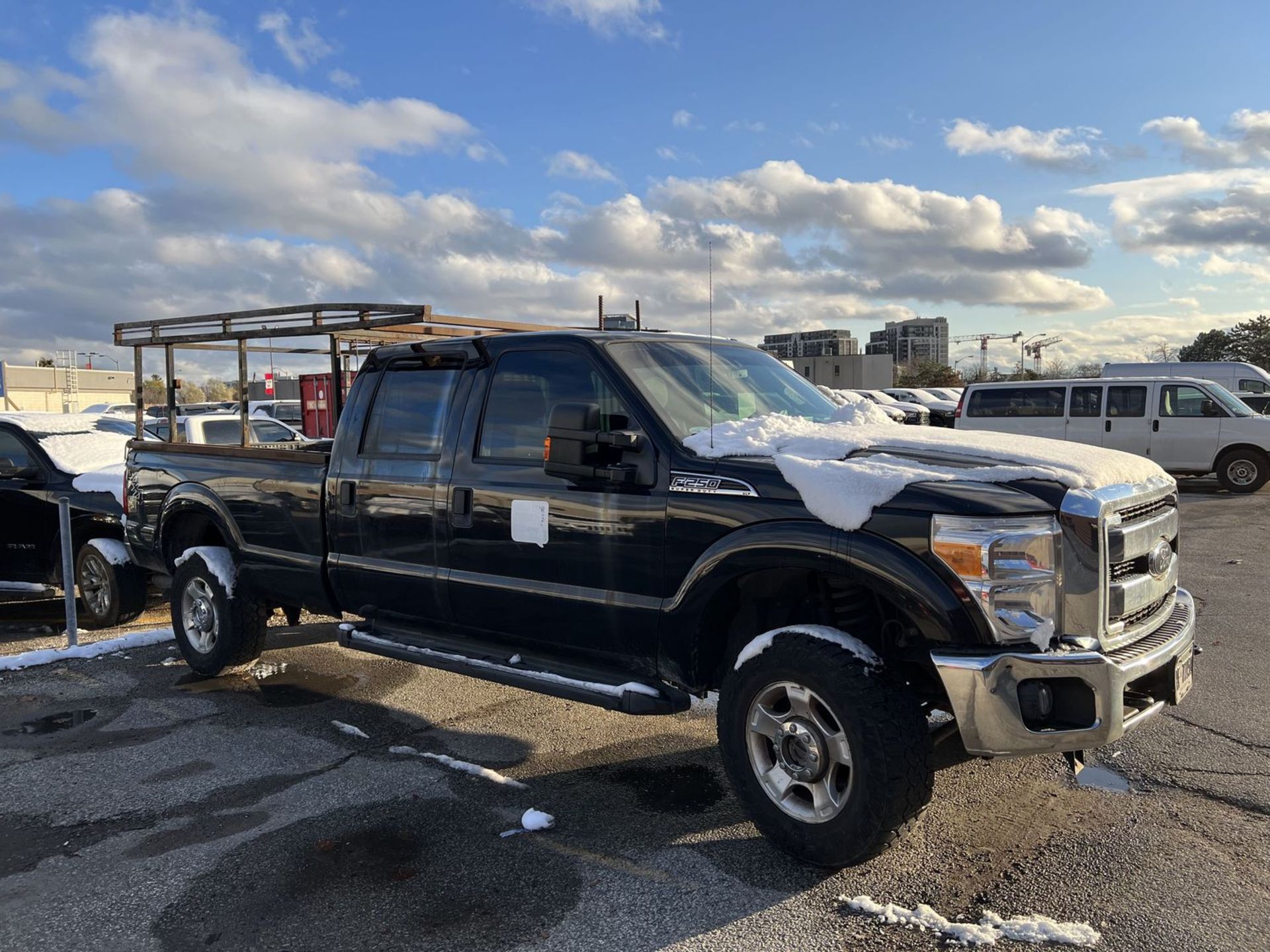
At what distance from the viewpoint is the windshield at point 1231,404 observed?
15320 mm

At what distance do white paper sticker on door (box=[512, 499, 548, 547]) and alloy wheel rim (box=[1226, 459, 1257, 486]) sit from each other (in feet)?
49.6

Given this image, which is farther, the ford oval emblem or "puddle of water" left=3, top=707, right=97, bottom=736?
"puddle of water" left=3, top=707, right=97, bottom=736

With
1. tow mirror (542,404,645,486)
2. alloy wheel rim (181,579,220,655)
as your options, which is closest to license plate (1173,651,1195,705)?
tow mirror (542,404,645,486)

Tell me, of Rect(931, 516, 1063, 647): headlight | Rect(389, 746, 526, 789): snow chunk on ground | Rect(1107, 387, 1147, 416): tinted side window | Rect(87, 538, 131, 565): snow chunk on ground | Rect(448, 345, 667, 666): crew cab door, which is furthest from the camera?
Rect(1107, 387, 1147, 416): tinted side window

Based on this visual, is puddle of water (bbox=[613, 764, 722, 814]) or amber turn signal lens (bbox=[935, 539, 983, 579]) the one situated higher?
amber turn signal lens (bbox=[935, 539, 983, 579])

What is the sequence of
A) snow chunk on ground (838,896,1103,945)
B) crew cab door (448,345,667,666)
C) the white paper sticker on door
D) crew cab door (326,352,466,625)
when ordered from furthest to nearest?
1. crew cab door (326,352,466,625)
2. the white paper sticker on door
3. crew cab door (448,345,667,666)
4. snow chunk on ground (838,896,1103,945)

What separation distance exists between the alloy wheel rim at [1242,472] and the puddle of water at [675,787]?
14517 millimetres

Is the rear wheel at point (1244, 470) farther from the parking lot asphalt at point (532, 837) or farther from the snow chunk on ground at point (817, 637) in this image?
the snow chunk on ground at point (817, 637)

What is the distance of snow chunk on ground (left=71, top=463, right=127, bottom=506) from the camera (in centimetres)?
783

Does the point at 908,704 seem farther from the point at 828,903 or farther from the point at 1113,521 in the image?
the point at 1113,521

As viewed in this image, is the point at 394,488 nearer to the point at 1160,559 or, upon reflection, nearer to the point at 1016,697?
the point at 1016,697

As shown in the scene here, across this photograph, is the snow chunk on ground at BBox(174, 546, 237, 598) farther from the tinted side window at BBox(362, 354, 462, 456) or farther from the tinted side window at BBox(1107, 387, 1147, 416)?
the tinted side window at BBox(1107, 387, 1147, 416)

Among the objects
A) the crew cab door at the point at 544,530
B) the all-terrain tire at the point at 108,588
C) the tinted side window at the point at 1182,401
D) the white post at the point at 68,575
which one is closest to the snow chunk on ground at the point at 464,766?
the crew cab door at the point at 544,530

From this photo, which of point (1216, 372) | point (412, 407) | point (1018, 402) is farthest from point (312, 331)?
point (1216, 372)
